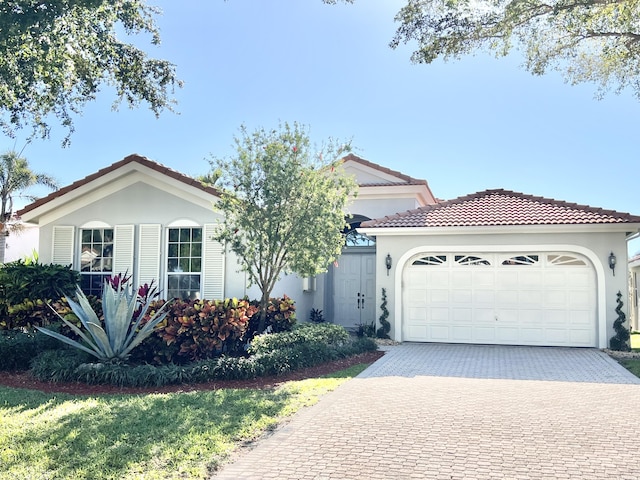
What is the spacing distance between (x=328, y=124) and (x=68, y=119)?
19.5 feet

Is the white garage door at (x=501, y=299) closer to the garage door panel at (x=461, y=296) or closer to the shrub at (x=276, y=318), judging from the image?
the garage door panel at (x=461, y=296)

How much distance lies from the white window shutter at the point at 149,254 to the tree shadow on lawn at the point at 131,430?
591 cm

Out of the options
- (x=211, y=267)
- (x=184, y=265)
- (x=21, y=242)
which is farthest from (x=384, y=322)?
(x=21, y=242)

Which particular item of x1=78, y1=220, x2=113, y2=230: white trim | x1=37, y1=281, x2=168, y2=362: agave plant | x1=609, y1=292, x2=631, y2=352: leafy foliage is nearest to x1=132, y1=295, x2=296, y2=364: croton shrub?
x1=37, y1=281, x2=168, y2=362: agave plant

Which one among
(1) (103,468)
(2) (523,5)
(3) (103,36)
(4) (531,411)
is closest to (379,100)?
(2) (523,5)

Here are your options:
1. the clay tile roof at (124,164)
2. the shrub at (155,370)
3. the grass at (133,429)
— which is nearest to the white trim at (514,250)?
the shrub at (155,370)

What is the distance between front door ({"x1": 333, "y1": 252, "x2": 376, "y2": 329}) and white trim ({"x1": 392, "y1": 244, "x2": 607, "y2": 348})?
3.06m

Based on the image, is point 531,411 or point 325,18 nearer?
point 531,411

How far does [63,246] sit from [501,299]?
39.6 ft

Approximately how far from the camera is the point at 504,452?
5.64 meters

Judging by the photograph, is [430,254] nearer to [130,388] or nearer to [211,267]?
[211,267]

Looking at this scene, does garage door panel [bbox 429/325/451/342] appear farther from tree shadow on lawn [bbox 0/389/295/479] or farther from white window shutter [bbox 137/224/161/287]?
white window shutter [bbox 137/224/161/287]

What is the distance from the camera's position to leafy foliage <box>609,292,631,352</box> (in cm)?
1298

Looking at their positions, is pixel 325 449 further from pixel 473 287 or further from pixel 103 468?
pixel 473 287
